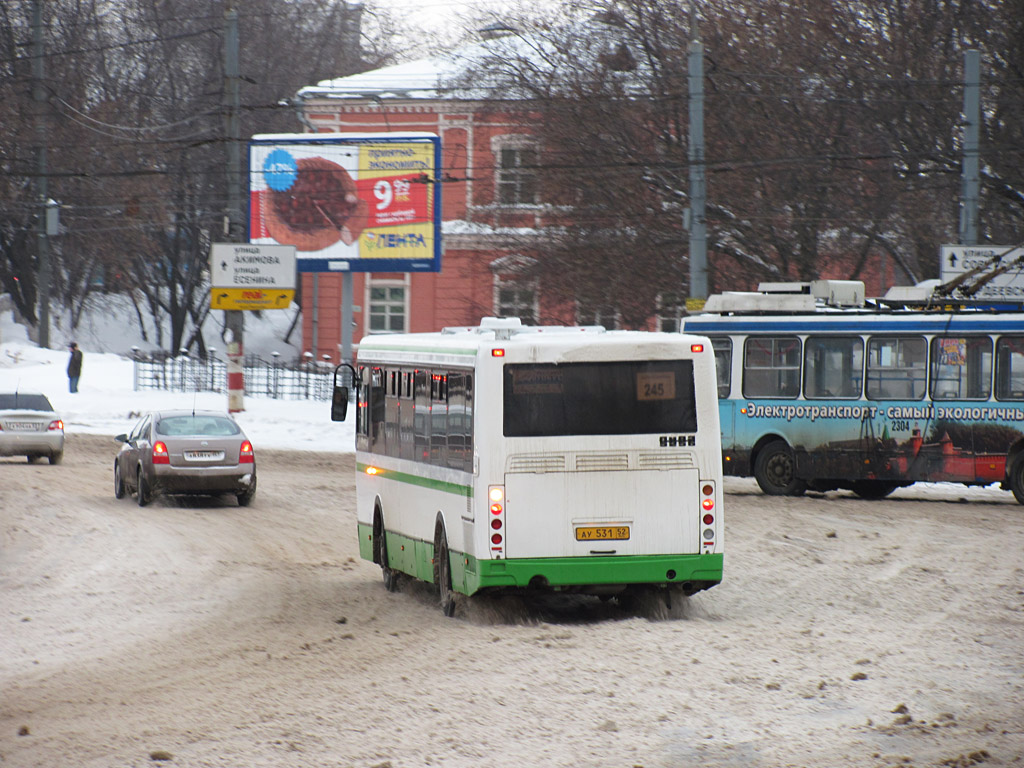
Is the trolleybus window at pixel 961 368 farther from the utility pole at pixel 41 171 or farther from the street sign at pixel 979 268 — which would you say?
the utility pole at pixel 41 171

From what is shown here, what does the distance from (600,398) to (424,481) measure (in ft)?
6.80

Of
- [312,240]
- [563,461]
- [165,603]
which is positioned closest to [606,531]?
[563,461]

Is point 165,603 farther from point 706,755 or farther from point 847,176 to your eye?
point 847,176

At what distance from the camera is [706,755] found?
309 inches

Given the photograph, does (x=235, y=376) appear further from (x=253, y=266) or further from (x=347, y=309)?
(x=347, y=309)

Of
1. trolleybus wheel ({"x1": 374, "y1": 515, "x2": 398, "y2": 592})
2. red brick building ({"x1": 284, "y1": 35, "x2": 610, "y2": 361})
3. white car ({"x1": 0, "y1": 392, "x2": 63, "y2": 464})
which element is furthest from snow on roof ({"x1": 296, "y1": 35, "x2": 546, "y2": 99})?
trolleybus wheel ({"x1": 374, "y1": 515, "x2": 398, "y2": 592})

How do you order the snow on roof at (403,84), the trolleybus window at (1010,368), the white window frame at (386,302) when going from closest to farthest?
the trolleybus window at (1010,368), the snow on roof at (403,84), the white window frame at (386,302)

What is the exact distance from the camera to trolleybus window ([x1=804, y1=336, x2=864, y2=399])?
2419 cm

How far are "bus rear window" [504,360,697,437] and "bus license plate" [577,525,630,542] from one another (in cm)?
74

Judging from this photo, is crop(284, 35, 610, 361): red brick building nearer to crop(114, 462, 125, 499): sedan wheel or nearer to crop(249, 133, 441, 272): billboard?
crop(249, 133, 441, 272): billboard

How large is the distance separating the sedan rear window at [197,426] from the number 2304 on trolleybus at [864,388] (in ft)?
24.2

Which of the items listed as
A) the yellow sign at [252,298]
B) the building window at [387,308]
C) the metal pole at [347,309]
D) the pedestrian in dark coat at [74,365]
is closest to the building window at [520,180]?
the metal pole at [347,309]

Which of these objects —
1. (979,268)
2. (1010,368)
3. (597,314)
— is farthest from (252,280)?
(1010,368)

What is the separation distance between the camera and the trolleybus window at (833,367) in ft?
79.4
